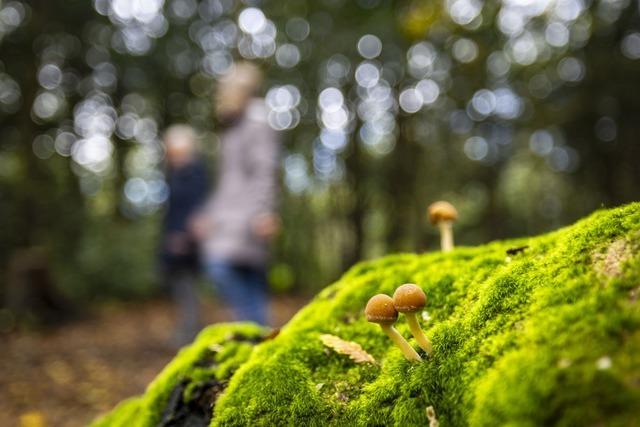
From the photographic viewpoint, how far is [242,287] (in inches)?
199

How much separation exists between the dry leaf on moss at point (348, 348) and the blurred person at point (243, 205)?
289 centimetres

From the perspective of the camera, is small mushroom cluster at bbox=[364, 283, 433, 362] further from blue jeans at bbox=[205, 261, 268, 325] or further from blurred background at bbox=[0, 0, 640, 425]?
blurred background at bbox=[0, 0, 640, 425]

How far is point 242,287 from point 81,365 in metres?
4.60

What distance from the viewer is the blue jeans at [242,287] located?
5.01 meters

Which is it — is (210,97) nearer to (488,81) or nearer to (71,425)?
(488,81)

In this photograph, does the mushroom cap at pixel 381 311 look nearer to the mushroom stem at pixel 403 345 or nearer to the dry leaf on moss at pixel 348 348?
the mushroom stem at pixel 403 345

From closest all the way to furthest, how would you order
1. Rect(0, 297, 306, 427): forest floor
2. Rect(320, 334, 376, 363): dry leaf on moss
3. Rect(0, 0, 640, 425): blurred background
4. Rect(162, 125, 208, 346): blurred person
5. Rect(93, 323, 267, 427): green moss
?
Rect(320, 334, 376, 363): dry leaf on moss, Rect(93, 323, 267, 427): green moss, Rect(0, 297, 306, 427): forest floor, Rect(162, 125, 208, 346): blurred person, Rect(0, 0, 640, 425): blurred background

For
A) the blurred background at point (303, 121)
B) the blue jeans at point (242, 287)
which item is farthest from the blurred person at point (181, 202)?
the blurred background at point (303, 121)

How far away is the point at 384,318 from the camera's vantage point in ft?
5.63

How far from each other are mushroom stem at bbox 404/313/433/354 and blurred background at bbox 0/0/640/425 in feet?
→ 32.1

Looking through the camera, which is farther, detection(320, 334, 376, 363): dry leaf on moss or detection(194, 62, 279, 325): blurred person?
detection(194, 62, 279, 325): blurred person

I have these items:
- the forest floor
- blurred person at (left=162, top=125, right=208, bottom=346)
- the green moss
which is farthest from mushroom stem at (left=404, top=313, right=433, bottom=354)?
blurred person at (left=162, top=125, right=208, bottom=346)

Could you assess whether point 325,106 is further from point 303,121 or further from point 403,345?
point 403,345

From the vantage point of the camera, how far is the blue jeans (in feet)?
16.4
